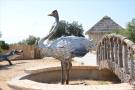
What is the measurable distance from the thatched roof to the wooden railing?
808 inches

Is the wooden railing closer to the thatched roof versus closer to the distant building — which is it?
the distant building

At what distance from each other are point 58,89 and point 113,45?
444 cm

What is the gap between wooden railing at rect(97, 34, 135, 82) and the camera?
32.9 ft

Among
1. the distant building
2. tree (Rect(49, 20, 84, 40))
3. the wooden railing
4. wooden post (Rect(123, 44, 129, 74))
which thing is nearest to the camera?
the wooden railing

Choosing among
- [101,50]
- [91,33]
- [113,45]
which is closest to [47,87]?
[113,45]

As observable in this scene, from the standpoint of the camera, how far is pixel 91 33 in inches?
1433

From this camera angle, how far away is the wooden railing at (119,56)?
10.0m

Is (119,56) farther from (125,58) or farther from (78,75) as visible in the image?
(78,75)

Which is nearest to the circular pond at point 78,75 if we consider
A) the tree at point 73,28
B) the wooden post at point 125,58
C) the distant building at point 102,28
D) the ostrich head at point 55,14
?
the ostrich head at point 55,14

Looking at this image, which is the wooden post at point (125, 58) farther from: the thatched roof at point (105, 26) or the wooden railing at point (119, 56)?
the thatched roof at point (105, 26)

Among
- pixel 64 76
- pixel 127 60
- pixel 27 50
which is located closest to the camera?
pixel 127 60

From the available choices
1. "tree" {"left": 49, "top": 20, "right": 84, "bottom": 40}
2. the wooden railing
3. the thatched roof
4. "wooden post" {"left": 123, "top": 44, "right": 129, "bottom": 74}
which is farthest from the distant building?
"wooden post" {"left": 123, "top": 44, "right": 129, "bottom": 74}

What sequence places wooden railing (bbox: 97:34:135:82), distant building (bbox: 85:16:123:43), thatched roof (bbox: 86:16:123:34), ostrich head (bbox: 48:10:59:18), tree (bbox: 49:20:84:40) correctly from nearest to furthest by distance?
1. wooden railing (bbox: 97:34:135:82)
2. ostrich head (bbox: 48:10:59:18)
3. distant building (bbox: 85:16:123:43)
4. thatched roof (bbox: 86:16:123:34)
5. tree (bbox: 49:20:84:40)

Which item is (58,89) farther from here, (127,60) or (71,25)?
(71,25)
